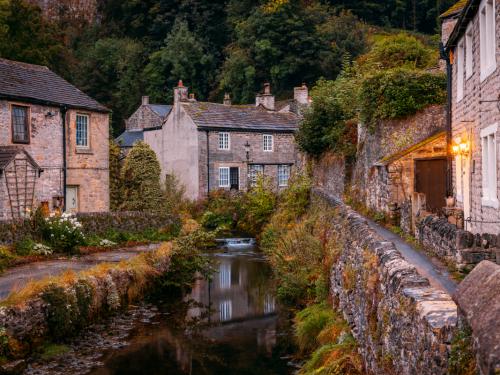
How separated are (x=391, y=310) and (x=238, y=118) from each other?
127ft

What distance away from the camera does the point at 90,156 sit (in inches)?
1143

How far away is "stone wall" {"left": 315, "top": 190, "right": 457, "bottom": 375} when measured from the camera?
5.80m

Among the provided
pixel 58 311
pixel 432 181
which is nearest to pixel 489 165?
pixel 432 181

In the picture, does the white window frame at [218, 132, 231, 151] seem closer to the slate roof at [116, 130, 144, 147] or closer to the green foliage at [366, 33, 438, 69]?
the slate roof at [116, 130, 144, 147]

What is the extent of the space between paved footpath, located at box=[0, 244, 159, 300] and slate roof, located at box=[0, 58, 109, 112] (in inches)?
290

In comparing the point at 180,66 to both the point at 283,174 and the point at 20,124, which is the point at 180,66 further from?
the point at 20,124

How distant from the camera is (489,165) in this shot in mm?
14000

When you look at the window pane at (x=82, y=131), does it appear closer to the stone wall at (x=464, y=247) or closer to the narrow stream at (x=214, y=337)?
the narrow stream at (x=214, y=337)

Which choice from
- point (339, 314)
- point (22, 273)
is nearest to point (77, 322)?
point (22, 273)

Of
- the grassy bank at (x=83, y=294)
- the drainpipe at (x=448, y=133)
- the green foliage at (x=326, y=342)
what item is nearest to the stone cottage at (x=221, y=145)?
the grassy bank at (x=83, y=294)

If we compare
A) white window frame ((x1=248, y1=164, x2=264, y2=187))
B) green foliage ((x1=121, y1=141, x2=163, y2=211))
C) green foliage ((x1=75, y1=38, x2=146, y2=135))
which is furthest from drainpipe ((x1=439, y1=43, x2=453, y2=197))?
green foliage ((x1=75, y1=38, x2=146, y2=135))

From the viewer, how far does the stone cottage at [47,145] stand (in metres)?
24.4

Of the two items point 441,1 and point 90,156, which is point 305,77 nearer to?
point 441,1

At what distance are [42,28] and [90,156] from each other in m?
28.7
